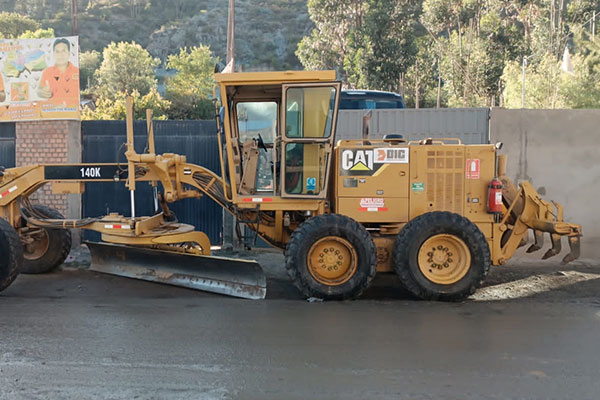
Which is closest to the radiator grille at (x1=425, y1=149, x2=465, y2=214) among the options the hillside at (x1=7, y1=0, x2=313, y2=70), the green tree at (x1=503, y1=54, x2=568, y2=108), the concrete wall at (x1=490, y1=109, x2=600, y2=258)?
the concrete wall at (x1=490, y1=109, x2=600, y2=258)

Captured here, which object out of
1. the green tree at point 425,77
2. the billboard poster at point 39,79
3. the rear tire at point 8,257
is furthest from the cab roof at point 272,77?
the green tree at point 425,77

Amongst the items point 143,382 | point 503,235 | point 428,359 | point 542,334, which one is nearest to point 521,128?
point 503,235

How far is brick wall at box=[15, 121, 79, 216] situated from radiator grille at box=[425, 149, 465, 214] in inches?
299

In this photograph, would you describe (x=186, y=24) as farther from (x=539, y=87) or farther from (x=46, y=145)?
(x=46, y=145)

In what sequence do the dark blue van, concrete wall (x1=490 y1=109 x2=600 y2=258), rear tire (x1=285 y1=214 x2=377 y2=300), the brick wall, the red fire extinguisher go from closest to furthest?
rear tire (x1=285 y1=214 x2=377 y2=300)
the red fire extinguisher
concrete wall (x1=490 y1=109 x2=600 y2=258)
the brick wall
the dark blue van

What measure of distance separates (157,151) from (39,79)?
8.96 feet

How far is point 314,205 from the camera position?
781 cm

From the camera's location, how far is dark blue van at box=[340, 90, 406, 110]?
1299 centimetres

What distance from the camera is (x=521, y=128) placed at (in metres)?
10.8

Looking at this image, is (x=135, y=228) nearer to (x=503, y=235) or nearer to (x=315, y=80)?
(x=315, y=80)

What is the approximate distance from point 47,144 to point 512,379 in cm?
1021

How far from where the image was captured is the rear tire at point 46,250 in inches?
355

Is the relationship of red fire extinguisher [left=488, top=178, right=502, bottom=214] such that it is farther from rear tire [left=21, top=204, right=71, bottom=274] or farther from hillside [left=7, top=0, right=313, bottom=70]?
hillside [left=7, top=0, right=313, bottom=70]

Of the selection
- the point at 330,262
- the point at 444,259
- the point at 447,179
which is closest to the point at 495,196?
the point at 447,179
